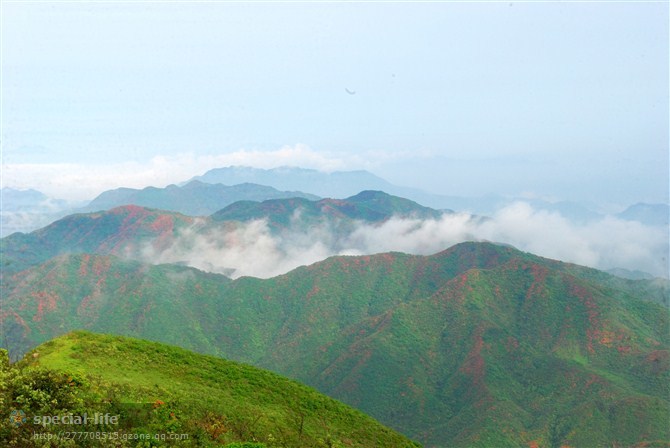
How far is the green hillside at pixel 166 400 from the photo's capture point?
30594mm

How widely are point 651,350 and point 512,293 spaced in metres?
47.5

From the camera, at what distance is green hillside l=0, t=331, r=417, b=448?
30.6 m

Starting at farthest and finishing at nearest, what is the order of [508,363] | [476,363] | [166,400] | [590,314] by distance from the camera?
[590,314]
[508,363]
[476,363]
[166,400]

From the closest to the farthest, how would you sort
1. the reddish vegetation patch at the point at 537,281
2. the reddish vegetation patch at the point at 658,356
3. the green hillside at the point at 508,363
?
the green hillside at the point at 508,363 → the reddish vegetation patch at the point at 658,356 → the reddish vegetation patch at the point at 537,281

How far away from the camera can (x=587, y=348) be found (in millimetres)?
159625

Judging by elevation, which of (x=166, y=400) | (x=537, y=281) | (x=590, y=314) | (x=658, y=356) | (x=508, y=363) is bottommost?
(x=508, y=363)

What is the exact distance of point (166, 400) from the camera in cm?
4075

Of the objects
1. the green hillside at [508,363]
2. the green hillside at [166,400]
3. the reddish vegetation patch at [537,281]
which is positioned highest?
the green hillside at [166,400]

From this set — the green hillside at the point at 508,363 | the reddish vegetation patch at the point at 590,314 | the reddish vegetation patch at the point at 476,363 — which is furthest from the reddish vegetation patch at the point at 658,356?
the reddish vegetation patch at the point at 476,363

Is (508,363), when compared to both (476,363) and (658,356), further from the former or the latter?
(658,356)

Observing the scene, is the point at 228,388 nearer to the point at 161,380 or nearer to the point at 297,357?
the point at 161,380

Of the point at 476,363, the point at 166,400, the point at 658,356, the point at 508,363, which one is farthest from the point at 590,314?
the point at 166,400

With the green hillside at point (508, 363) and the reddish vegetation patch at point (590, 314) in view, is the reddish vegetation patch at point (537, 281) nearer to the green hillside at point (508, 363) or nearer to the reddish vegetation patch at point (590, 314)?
the green hillside at point (508, 363)

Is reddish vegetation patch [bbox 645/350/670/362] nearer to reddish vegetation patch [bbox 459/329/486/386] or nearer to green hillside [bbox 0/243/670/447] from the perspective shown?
green hillside [bbox 0/243/670/447]
